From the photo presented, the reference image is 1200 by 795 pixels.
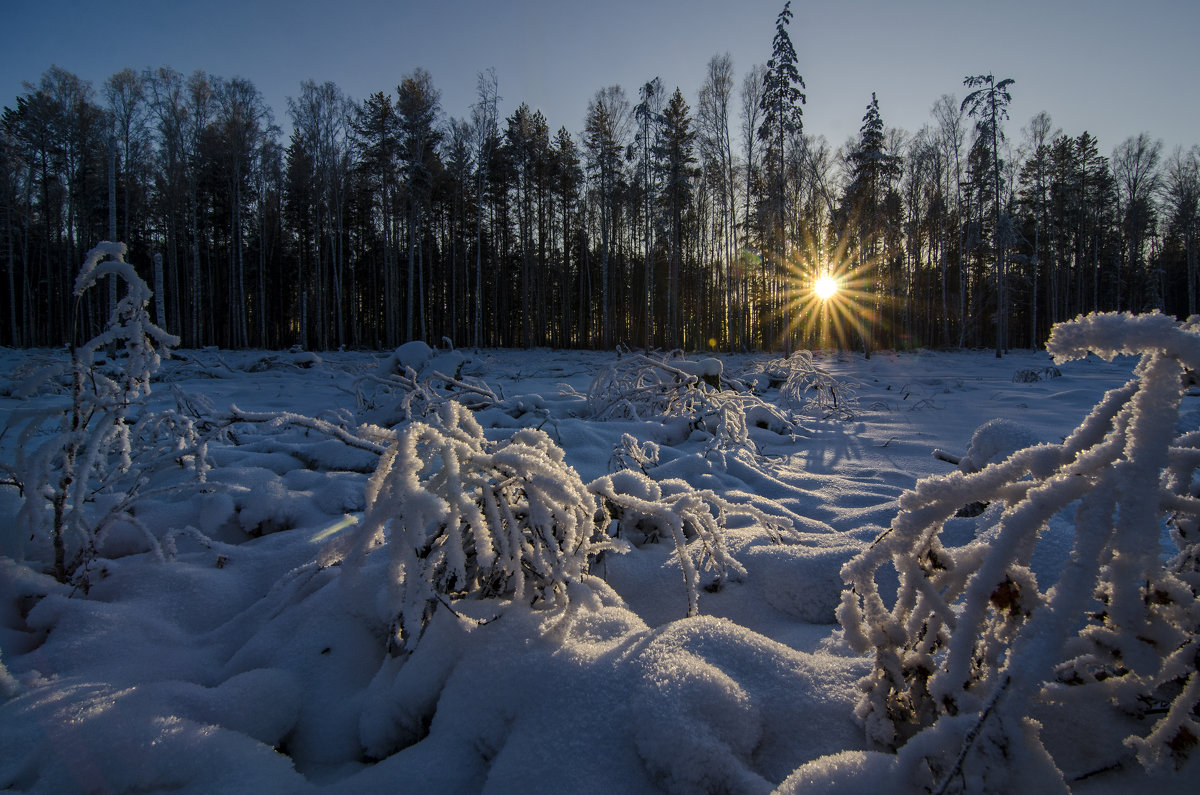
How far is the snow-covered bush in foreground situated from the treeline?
1677 cm

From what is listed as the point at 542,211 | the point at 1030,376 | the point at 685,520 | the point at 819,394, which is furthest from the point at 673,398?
the point at 542,211

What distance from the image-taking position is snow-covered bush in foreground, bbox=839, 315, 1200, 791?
59cm

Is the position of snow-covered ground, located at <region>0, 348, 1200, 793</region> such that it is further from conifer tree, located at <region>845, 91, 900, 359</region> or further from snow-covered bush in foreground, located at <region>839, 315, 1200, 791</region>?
conifer tree, located at <region>845, 91, 900, 359</region>

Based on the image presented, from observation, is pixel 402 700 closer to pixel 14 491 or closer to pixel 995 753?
pixel 995 753

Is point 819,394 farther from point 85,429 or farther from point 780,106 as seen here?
point 780,106

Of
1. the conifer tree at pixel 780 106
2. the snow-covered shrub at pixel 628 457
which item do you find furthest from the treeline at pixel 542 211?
the snow-covered shrub at pixel 628 457

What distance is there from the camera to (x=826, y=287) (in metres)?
26.0

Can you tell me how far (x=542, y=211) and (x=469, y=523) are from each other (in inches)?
1072

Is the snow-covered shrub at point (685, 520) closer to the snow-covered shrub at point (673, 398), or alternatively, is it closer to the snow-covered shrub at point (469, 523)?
the snow-covered shrub at point (469, 523)

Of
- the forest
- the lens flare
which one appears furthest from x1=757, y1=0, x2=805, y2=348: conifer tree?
the lens flare

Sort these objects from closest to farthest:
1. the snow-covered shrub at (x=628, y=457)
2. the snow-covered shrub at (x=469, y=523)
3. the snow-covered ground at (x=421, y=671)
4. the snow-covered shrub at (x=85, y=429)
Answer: the snow-covered ground at (x=421, y=671)
the snow-covered shrub at (x=469, y=523)
the snow-covered shrub at (x=85, y=429)
the snow-covered shrub at (x=628, y=457)

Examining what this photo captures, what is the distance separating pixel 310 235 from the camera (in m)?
26.8

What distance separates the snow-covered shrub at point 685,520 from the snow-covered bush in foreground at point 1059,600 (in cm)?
46

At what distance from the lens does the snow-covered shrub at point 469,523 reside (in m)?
0.98
